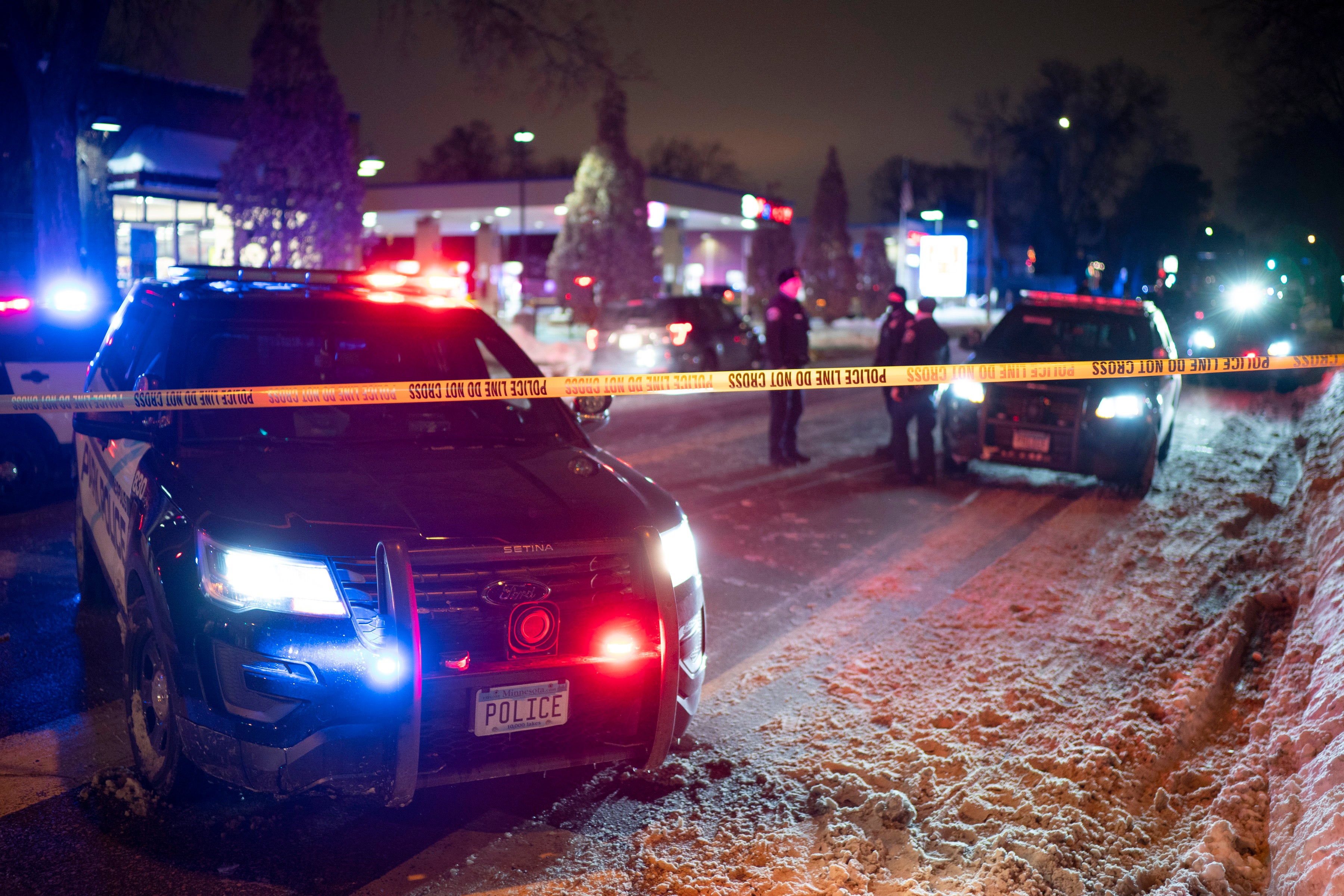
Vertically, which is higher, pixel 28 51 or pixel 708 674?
pixel 28 51

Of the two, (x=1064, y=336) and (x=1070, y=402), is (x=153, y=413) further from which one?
(x=1064, y=336)

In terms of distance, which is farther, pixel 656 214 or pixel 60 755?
pixel 656 214

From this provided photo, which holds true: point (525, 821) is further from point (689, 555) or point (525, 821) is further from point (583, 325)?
point (583, 325)

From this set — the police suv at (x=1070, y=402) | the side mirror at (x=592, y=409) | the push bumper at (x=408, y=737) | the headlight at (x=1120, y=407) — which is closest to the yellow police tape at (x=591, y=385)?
the side mirror at (x=592, y=409)

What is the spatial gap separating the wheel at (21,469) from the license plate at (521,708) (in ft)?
22.7

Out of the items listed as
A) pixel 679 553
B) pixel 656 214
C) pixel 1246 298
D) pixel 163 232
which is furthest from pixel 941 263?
pixel 679 553

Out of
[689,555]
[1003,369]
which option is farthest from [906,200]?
[689,555]

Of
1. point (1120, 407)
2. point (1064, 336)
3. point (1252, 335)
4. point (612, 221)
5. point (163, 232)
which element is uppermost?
point (612, 221)

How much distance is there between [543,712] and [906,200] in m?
38.2

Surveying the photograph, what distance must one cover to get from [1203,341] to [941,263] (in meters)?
10.7

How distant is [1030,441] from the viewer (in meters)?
10.1

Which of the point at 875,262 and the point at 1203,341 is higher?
the point at 875,262

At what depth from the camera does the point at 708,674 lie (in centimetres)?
551

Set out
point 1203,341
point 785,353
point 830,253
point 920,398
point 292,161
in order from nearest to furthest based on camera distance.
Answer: point 920,398 → point 785,353 → point 1203,341 → point 292,161 → point 830,253
